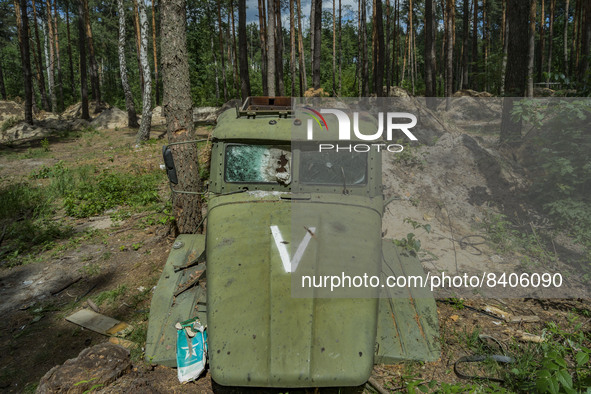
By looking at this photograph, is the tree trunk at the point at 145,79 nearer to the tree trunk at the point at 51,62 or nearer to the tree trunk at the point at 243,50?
the tree trunk at the point at 243,50

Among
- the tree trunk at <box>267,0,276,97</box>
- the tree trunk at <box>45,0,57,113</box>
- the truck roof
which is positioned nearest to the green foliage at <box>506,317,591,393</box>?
the truck roof

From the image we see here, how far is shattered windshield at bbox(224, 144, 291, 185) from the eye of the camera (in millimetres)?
4047

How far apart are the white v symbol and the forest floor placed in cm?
115

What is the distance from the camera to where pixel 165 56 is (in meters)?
6.00

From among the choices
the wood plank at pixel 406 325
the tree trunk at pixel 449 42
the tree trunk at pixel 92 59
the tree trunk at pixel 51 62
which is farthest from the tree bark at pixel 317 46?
the tree trunk at pixel 51 62

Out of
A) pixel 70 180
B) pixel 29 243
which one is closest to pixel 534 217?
pixel 29 243

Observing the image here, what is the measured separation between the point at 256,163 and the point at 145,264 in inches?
119

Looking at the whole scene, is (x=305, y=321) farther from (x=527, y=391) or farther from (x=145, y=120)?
(x=145, y=120)

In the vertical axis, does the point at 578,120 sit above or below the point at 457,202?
above

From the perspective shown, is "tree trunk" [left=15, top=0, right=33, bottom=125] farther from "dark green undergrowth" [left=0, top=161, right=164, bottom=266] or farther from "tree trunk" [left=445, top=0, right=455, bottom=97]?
"tree trunk" [left=445, top=0, right=455, bottom=97]

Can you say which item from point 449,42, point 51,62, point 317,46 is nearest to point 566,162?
point 317,46

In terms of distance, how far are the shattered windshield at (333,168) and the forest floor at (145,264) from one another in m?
1.78

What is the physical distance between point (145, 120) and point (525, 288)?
15.6 metres

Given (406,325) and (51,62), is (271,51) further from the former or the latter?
(51,62)
